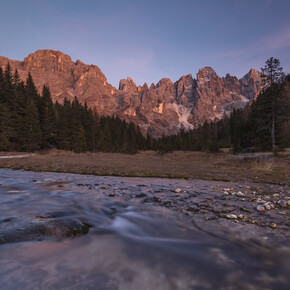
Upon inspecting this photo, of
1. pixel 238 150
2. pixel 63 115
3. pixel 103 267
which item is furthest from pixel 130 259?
pixel 63 115

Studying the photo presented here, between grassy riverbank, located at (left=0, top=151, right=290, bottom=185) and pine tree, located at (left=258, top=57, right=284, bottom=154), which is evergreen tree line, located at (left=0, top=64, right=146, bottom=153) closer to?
grassy riverbank, located at (left=0, top=151, right=290, bottom=185)

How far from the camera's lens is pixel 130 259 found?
7.45ft

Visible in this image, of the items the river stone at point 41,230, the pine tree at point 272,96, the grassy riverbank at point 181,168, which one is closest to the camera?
the river stone at point 41,230

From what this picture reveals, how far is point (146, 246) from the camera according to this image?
8.75ft

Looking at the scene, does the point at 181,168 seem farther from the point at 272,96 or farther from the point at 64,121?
the point at 64,121

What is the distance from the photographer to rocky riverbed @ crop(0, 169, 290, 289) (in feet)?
6.00

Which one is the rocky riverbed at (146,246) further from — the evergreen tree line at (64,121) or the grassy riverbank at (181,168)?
the evergreen tree line at (64,121)

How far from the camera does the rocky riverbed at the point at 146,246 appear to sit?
1828mm

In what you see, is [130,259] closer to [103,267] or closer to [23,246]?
[103,267]

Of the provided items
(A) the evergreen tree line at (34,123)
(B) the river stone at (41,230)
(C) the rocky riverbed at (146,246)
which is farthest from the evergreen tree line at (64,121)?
(B) the river stone at (41,230)

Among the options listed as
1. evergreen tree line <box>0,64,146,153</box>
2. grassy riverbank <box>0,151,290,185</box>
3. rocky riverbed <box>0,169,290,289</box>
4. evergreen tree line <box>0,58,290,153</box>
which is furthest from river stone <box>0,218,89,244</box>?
evergreen tree line <box>0,64,146,153</box>

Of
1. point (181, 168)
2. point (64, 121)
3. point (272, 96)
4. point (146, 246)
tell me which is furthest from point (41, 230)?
point (64, 121)

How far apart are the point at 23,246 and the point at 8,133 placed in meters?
36.3

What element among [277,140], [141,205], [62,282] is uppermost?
[277,140]
